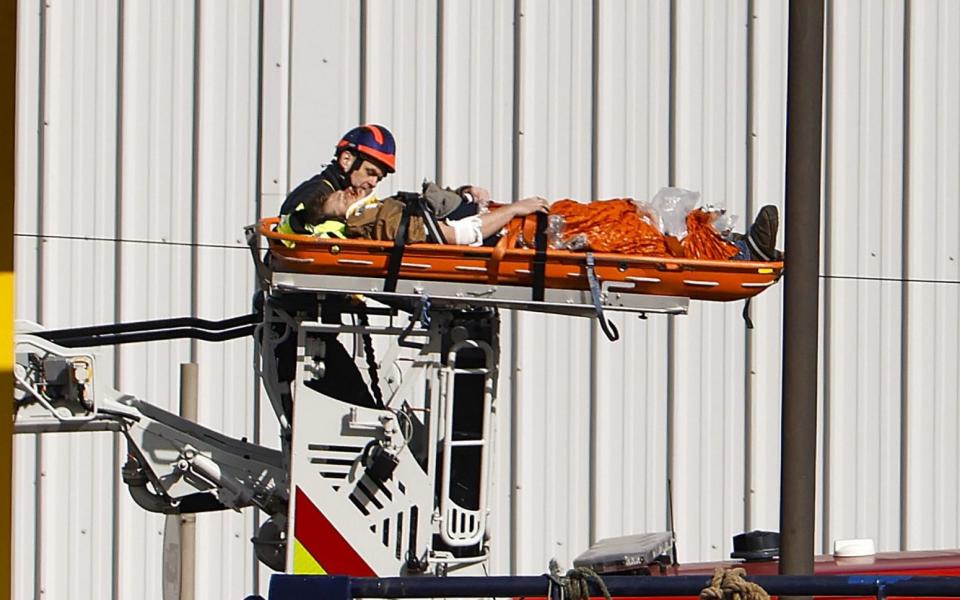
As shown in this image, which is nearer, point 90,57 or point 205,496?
point 205,496

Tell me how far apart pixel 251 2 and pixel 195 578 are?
10.6ft

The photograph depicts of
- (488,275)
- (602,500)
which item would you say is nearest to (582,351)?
(602,500)

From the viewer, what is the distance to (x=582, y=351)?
8.61 metres

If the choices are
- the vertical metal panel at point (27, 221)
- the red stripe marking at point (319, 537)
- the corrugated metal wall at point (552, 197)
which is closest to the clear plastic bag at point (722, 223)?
the red stripe marking at point (319, 537)

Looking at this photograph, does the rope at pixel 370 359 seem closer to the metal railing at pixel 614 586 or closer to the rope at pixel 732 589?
the metal railing at pixel 614 586

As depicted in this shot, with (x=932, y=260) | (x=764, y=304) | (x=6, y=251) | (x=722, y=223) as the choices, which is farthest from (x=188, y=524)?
(x=932, y=260)

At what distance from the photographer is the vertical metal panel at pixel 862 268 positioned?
8852mm

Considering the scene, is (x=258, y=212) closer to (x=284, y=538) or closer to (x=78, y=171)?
(x=78, y=171)

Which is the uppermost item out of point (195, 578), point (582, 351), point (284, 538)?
point (582, 351)

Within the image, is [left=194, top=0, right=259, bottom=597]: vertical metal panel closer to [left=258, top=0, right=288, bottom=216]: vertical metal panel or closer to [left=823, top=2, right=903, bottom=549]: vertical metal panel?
[left=258, top=0, right=288, bottom=216]: vertical metal panel

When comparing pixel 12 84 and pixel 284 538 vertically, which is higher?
pixel 12 84

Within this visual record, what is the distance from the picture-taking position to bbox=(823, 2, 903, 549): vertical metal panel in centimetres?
885

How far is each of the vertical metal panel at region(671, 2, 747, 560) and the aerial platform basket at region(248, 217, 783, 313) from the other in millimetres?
3143

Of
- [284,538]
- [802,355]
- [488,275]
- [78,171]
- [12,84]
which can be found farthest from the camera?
[78,171]
